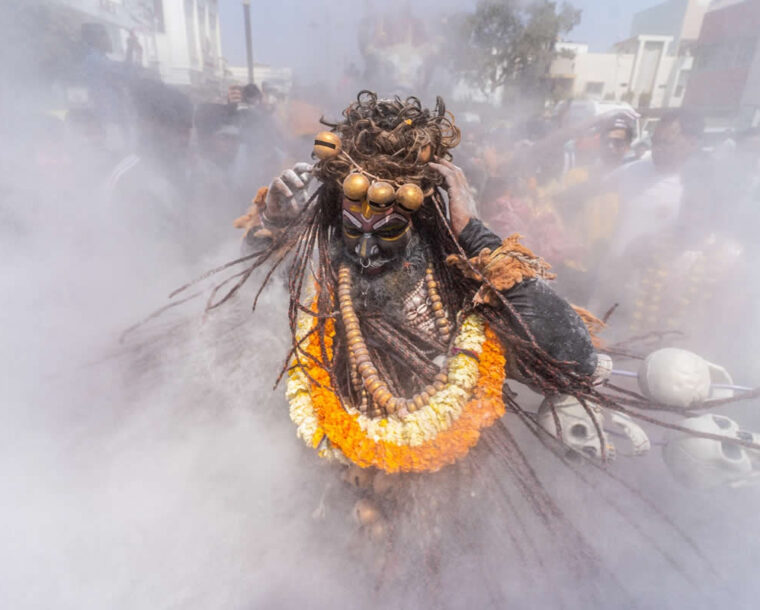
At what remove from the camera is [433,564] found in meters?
1.99

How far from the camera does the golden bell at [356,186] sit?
158cm

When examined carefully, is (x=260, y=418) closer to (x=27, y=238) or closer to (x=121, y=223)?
(x=27, y=238)

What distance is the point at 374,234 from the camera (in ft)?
5.86

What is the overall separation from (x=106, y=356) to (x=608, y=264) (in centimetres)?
496

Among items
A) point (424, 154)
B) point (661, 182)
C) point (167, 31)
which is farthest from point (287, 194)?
point (167, 31)

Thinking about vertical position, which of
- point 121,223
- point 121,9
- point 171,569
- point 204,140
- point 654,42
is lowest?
point 171,569

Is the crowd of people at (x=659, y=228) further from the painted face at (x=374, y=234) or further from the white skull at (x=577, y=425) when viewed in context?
the painted face at (x=374, y=234)

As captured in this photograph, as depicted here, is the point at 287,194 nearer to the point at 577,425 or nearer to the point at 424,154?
the point at 424,154

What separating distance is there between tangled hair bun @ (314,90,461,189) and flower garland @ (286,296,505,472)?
0.67 metres

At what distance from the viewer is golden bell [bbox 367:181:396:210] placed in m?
1.55

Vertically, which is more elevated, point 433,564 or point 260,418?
point 260,418

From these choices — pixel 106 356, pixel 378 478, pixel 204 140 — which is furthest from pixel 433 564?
pixel 204 140

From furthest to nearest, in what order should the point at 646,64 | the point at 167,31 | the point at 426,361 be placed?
the point at 646,64, the point at 167,31, the point at 426,361

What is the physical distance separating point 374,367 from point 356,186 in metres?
0.75
